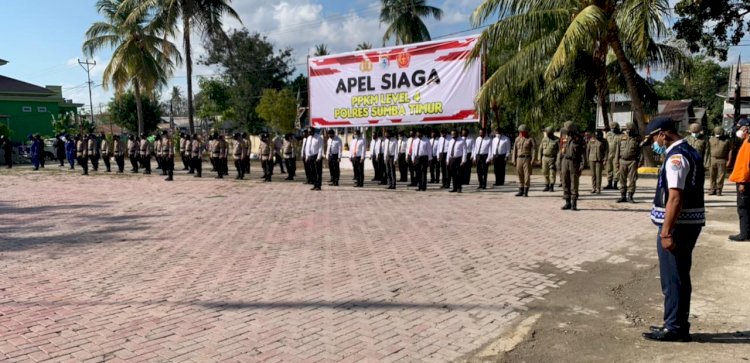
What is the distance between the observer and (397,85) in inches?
674

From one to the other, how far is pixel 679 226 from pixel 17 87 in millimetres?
51222

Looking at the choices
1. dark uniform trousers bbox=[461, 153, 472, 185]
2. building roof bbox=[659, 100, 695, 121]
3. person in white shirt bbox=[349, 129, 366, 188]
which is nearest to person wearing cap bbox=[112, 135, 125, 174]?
person in white shirt bbox=[349, 129, 366, 188]

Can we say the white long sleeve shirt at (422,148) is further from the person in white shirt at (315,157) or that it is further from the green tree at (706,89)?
the green tree at (706,89)

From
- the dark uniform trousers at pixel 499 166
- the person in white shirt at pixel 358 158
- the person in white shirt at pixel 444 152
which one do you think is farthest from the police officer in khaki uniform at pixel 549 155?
the person in white shirt at pixel 358 158

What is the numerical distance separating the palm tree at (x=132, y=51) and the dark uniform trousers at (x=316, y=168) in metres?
13.8

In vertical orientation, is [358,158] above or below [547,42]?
below

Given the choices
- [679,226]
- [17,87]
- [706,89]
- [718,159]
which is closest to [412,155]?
[718,159]

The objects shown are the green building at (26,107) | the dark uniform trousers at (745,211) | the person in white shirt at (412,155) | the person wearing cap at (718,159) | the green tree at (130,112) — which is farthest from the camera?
the green tree at (130,112)

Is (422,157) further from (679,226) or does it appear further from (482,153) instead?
(679,226)

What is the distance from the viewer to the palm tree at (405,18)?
32875mm

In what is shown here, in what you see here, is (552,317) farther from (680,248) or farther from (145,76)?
(145,76)

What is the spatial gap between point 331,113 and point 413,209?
8859 millimetres

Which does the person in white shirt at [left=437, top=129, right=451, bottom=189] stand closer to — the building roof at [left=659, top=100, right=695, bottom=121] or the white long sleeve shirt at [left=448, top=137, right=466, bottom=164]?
the white long sleeve shirt at [left=448, top=137, right=466, bottom=164]

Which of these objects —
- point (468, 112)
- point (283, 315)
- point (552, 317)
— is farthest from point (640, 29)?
point (283, 315)
